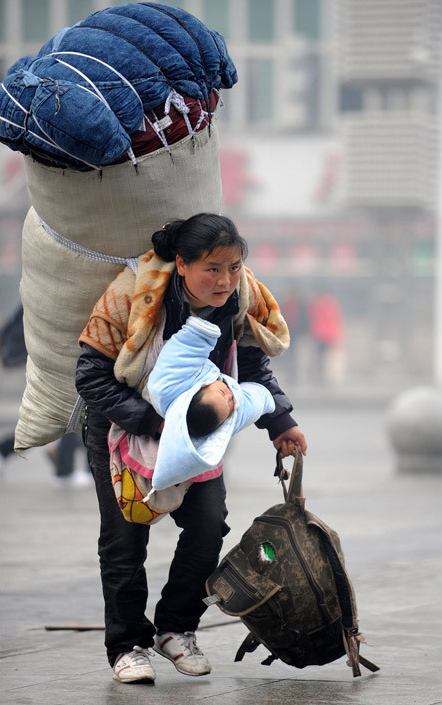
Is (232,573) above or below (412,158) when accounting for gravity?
above

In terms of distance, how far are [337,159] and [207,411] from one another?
2895 cm

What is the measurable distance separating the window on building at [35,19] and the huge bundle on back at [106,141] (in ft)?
94.4

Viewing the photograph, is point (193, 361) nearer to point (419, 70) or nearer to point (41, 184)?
point (41, 184)

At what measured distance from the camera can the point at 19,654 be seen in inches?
192

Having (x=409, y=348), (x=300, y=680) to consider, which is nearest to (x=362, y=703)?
(x=300, y=680)

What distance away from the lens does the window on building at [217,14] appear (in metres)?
32.3

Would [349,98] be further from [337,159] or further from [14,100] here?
[14,100]

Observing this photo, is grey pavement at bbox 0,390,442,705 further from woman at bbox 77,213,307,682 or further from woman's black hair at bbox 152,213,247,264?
woman's black hair at bbox 152,213,247,264

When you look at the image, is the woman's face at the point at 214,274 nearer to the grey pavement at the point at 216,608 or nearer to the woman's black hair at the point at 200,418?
the woman's black hair at the point at 200,418

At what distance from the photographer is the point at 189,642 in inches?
174

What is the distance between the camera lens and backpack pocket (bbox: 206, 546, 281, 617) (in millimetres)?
4180

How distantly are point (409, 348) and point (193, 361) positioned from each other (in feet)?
88.4

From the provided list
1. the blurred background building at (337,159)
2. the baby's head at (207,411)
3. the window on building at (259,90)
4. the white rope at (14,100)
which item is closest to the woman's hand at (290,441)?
the baby's head at (207,411)

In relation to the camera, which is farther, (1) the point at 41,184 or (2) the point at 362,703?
(1) the point at 41,184
